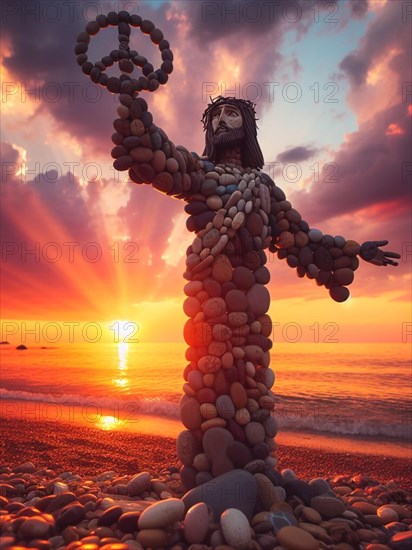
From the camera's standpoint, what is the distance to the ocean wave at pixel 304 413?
10.0m

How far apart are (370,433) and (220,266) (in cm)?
770

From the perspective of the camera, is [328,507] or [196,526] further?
[328,507]

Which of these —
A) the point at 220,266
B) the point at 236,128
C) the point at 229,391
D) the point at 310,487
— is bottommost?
the point at 310,487

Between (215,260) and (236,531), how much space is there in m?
2.57

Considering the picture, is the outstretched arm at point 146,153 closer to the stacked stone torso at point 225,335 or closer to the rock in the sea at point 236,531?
the stacked stone torso at point 225,335

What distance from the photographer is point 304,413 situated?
1202cm

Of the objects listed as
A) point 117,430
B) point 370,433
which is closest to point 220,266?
point 117,430

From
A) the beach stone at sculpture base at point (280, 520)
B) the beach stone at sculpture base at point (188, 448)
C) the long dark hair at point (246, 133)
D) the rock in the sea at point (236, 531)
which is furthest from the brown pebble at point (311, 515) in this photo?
the long dark hair at point (246, 133)

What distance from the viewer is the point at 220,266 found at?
455 centimetres

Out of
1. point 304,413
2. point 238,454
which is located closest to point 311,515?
point 238,454

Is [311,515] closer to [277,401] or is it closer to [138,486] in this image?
[138,486]

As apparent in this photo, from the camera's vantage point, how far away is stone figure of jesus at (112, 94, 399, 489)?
4.18 metres

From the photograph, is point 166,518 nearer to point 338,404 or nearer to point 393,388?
point 338,404

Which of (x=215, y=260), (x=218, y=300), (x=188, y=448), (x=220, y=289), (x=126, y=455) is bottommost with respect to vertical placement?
(x=126, y=455)
